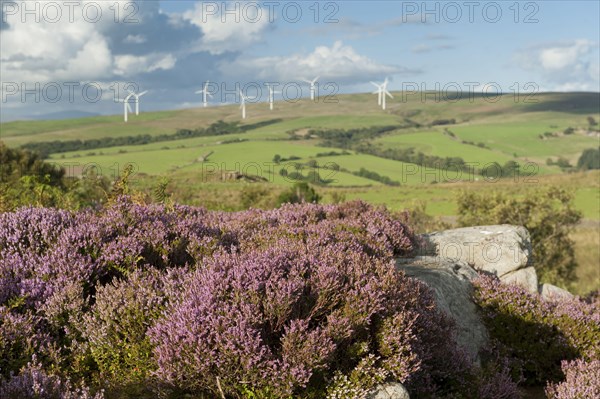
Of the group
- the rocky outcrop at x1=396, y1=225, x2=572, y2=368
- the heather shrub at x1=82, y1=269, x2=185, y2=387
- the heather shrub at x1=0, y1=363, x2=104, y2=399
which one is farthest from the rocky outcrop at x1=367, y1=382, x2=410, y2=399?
the rocky outcrop at x1=396, y1=225, x2=572, y2=368

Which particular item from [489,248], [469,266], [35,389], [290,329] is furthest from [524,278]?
[35,389]

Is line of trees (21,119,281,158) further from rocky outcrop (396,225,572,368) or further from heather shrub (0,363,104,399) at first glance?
heather shrub (0,363,104,399)

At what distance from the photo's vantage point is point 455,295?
890 cm

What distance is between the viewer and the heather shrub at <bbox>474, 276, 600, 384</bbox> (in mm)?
8792

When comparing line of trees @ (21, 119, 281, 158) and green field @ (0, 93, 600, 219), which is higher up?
line of trees @ (21, 119, 281, 158)

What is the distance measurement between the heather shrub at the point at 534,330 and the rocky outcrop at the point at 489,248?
2.40 m

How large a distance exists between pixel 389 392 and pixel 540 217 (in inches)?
1374

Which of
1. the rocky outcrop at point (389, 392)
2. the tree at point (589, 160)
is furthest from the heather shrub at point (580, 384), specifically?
the tree at point (589, 160)

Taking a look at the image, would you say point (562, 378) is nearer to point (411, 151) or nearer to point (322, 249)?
point (322, 249)

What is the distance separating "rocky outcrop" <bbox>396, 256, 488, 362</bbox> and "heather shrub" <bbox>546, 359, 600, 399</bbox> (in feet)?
3.94

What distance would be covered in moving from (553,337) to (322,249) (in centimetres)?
484

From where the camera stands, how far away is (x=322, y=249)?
700 centimetres

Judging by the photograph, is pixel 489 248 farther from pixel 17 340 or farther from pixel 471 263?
pixel 17 340

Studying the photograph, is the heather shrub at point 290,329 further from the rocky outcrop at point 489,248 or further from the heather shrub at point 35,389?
the rocky outcrop at point 489,248
